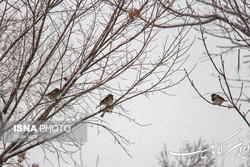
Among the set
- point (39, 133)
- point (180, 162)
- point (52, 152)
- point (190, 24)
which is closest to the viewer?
point (39, 133)

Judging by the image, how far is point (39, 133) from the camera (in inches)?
139

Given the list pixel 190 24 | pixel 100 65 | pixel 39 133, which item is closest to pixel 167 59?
pixel 190 24

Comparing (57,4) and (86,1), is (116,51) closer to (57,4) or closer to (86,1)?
(86,1)

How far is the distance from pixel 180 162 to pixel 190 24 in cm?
608

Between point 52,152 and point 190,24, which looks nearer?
point 190,24

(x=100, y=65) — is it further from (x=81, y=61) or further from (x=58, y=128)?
(x=58, y=128)

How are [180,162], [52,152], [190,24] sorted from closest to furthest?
[190,24] → [52,152] → [180,162]

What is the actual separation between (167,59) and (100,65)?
3.75 feet

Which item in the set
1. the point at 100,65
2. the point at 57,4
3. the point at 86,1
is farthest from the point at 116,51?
the point at 57,4

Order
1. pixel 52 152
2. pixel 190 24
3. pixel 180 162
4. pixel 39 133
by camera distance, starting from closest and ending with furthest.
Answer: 1. pixel 39 133
2. pixel 190 24
3. pixel 52 152
4. pixel 180 162

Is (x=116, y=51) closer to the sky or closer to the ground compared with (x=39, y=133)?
closer to the sky

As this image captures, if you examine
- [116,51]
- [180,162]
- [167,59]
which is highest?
[116,51]

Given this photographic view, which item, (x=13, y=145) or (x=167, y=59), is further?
(x=167, y=59)

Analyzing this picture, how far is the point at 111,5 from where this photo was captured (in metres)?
4.08
